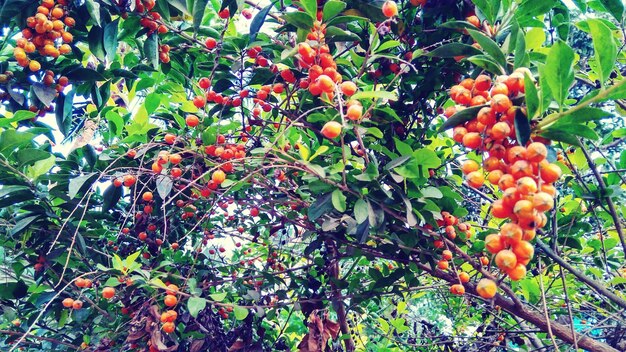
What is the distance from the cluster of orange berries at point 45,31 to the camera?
1.90 m

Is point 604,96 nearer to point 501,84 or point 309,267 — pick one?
point 501,84

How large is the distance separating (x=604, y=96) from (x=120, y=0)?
77.4 inches

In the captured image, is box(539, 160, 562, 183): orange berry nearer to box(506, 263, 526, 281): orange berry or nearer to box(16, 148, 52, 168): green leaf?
box(506, 263, 526, 281): orange berry

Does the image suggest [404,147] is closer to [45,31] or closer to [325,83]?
[325,83]

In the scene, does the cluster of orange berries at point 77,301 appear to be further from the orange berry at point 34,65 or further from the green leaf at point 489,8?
the green leaf at point 489,8

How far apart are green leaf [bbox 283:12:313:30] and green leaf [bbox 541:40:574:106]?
82 centimetres

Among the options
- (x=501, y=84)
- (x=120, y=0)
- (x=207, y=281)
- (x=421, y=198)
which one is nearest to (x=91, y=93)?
(x=120, y=0)

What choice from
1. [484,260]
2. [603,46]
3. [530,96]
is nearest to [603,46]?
[603,46]

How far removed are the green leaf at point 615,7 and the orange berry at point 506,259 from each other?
4.12 ft

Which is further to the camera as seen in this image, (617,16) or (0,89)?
(0,89)

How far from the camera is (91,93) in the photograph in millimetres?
2475

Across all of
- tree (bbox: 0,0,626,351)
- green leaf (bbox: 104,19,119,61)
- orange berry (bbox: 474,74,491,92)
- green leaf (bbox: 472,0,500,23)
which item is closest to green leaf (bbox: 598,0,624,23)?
tree (bbox: 0,0,626,351)

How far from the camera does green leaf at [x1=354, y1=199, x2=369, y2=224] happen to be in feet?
5.57

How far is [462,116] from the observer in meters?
1.28
